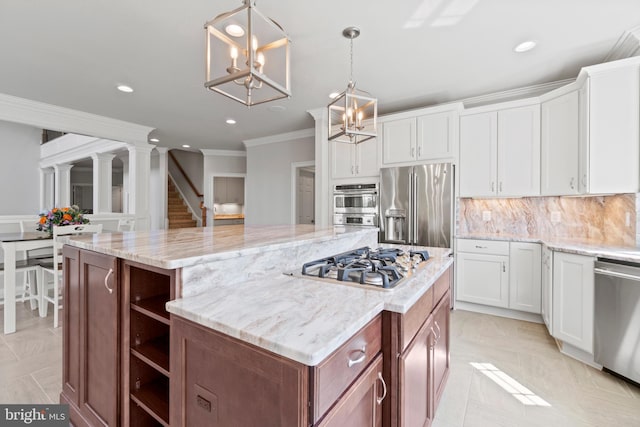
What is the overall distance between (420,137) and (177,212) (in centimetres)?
748

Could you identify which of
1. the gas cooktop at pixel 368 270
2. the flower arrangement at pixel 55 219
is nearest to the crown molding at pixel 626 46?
the gas cooktop at pixel 368 270

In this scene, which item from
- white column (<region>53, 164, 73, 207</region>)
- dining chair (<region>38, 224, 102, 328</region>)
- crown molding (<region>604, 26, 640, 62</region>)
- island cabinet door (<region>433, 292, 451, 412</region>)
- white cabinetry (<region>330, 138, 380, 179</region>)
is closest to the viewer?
island cabinet door (<region>433, 292, 451, 412</region>)

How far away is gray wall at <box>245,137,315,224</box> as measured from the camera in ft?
18.3

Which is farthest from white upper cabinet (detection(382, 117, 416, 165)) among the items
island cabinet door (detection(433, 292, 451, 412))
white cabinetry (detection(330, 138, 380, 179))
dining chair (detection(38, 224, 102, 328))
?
dining chair (detection(38, 224, 102, 328))

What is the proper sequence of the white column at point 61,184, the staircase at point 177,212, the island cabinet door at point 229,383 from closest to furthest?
the island cabinet door at point 229,383
the white column at point 61,184
the staircase at point 177,212

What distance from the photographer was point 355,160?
13.4 feet

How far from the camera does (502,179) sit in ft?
10.9

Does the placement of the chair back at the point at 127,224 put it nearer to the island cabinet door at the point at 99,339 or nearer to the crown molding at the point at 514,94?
the island cabinet door at the point at 99,339

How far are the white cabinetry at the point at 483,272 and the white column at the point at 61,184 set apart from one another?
30.8 ft

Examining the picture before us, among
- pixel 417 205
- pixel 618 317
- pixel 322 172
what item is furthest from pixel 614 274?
pixel 322 172

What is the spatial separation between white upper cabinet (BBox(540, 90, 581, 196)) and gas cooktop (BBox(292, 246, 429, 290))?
2203 millimetres

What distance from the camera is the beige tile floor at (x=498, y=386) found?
1728 mm

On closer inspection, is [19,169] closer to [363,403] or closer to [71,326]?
[71,326]

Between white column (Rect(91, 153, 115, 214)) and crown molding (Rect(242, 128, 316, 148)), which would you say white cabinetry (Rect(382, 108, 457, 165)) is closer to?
crown molding (Rect(242, 128, 316, 148))
